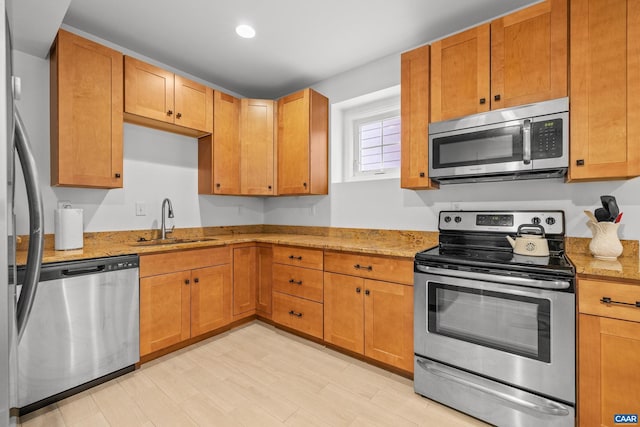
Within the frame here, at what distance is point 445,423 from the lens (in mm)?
1679

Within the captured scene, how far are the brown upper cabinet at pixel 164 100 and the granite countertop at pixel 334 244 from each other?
Answer: 104 cm

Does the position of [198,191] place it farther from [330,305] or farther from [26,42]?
[330,305]

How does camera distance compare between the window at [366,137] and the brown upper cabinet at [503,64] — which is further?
the window at [366,137]

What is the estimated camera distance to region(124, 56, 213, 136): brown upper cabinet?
94.8 inches

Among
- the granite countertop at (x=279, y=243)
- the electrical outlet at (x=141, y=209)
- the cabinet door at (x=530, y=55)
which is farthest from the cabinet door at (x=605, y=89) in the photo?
the electrical outlet at (x=141, y=209)

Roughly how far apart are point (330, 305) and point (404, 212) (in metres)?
1.06

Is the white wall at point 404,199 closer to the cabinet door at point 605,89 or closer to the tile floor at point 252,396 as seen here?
the cabinet door at point 605,89

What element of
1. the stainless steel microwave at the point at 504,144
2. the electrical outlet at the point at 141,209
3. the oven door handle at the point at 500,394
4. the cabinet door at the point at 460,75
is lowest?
the oven door handle at the point at 500,394

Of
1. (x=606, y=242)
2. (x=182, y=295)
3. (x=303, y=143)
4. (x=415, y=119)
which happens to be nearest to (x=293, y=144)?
(x=303, y=143)

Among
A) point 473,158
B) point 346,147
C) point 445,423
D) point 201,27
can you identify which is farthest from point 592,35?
point 201,27

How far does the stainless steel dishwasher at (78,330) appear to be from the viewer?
5.66 feet

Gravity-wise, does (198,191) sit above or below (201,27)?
below

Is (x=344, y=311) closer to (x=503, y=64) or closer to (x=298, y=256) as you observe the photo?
(x=298, y=256)

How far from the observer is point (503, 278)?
5.35ft
